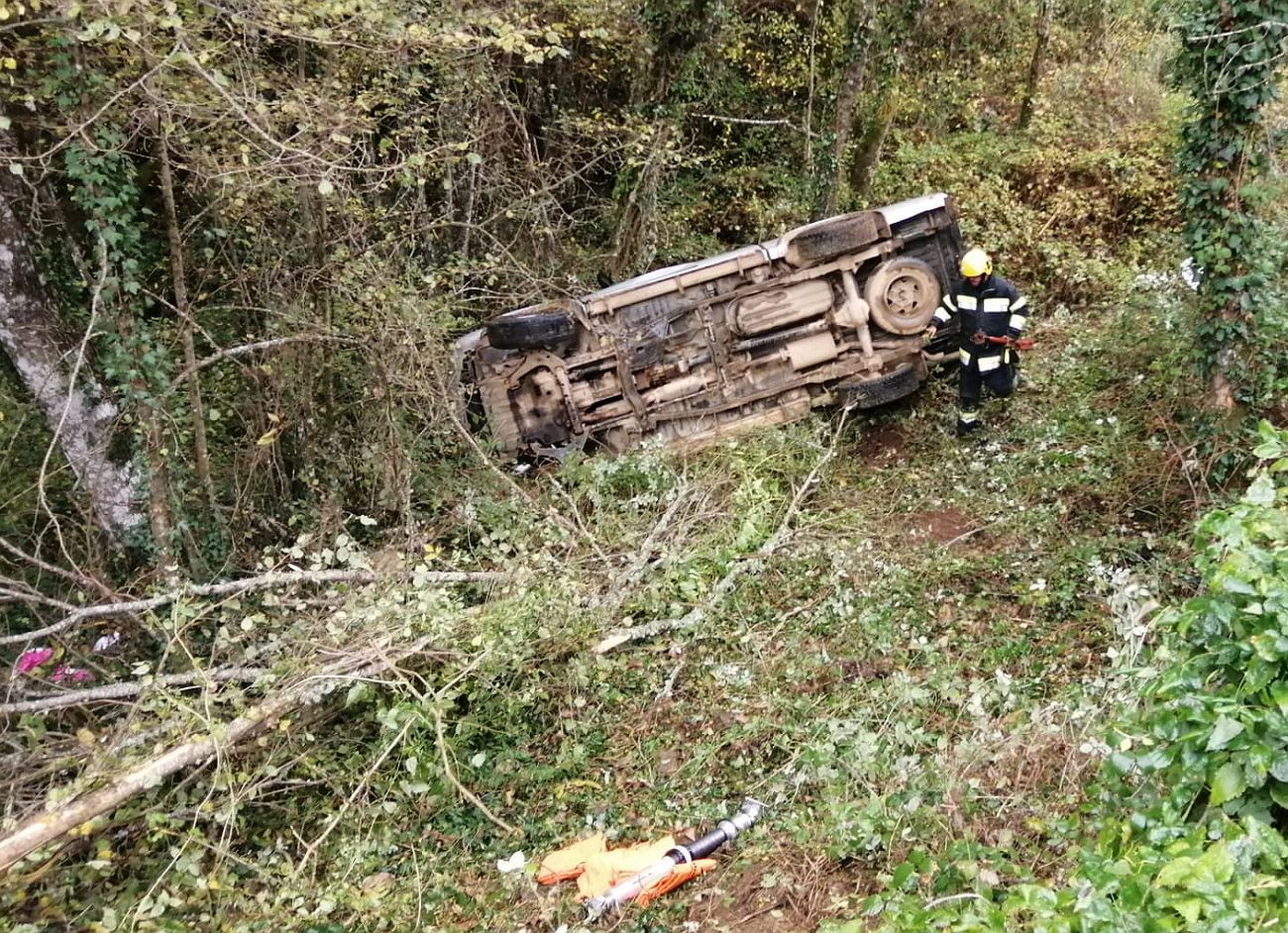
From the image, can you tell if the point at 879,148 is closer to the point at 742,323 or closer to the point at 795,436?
the point at 742,323

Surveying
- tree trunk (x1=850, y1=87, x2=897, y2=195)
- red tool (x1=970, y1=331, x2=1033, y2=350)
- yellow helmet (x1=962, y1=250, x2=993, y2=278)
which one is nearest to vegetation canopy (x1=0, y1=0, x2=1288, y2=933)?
red tool (x1=970, y1=331, x2=1033, y2=350)

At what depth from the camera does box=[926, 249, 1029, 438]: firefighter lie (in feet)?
21.5

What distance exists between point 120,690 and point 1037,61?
12.4m

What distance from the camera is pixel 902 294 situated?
748 centimetres

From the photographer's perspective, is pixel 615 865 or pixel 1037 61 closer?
pixel 615 865

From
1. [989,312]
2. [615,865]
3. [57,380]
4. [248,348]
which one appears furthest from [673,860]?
[57,380]

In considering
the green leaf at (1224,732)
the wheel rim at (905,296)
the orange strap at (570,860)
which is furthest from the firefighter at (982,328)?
the green leaf at (1224,732)

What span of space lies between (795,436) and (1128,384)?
2734 mm

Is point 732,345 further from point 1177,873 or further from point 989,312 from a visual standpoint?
point 1177,873

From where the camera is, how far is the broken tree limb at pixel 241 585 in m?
4.44

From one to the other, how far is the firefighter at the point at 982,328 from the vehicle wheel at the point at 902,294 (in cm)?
54

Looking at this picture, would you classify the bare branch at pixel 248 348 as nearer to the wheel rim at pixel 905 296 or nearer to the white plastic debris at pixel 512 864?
the white plastic debris at pixel 512 864

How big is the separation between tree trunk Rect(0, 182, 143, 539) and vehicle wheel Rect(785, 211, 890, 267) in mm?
5461

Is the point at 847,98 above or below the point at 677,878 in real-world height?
above
